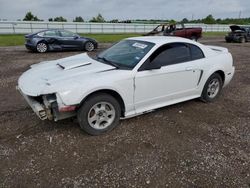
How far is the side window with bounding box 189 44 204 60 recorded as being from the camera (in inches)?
162

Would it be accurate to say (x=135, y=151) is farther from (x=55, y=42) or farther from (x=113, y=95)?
(x=55, y=42)

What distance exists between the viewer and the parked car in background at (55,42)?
1123 cm

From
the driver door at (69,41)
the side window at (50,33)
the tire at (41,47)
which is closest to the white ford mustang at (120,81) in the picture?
the tire at (41,47)

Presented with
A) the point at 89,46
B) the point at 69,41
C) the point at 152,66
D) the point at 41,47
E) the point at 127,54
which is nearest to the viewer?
the point at 152,66

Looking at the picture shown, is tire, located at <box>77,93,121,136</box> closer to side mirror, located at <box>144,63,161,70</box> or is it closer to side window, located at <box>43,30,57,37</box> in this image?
side mirror, located at <box>144,63,161,70</box>

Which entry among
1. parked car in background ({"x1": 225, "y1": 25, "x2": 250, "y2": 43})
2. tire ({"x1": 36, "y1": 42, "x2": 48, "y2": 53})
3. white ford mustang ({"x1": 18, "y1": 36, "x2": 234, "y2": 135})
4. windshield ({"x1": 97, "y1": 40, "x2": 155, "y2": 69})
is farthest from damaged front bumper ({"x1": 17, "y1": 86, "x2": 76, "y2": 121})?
parked car in background ({"x1": 225, "y1": 25, "x2": 250, "y2": 43})

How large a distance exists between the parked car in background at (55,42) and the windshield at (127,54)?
8462 mm

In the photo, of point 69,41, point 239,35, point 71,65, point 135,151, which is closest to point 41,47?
point 69,41

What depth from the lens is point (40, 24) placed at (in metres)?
25.7

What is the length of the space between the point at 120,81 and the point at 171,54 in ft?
4.18

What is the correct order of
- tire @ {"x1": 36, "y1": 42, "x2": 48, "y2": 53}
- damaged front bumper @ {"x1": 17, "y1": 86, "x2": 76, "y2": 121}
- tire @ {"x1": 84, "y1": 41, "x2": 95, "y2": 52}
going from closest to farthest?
damaged front bumper @ {"x1": 17, "y1": 86, "x2": 76, "y2": 121} < tire @ {"x1": 36, "y1": 42, "x2": 48, "y2": 53} < tire @ {"x1": 84, "y1": 41, "x2": 95, "y2": 52}

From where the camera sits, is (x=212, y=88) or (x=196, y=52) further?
(x=212, y=88)

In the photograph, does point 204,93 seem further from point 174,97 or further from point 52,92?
point 52,92

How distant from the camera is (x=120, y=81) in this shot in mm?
3162
